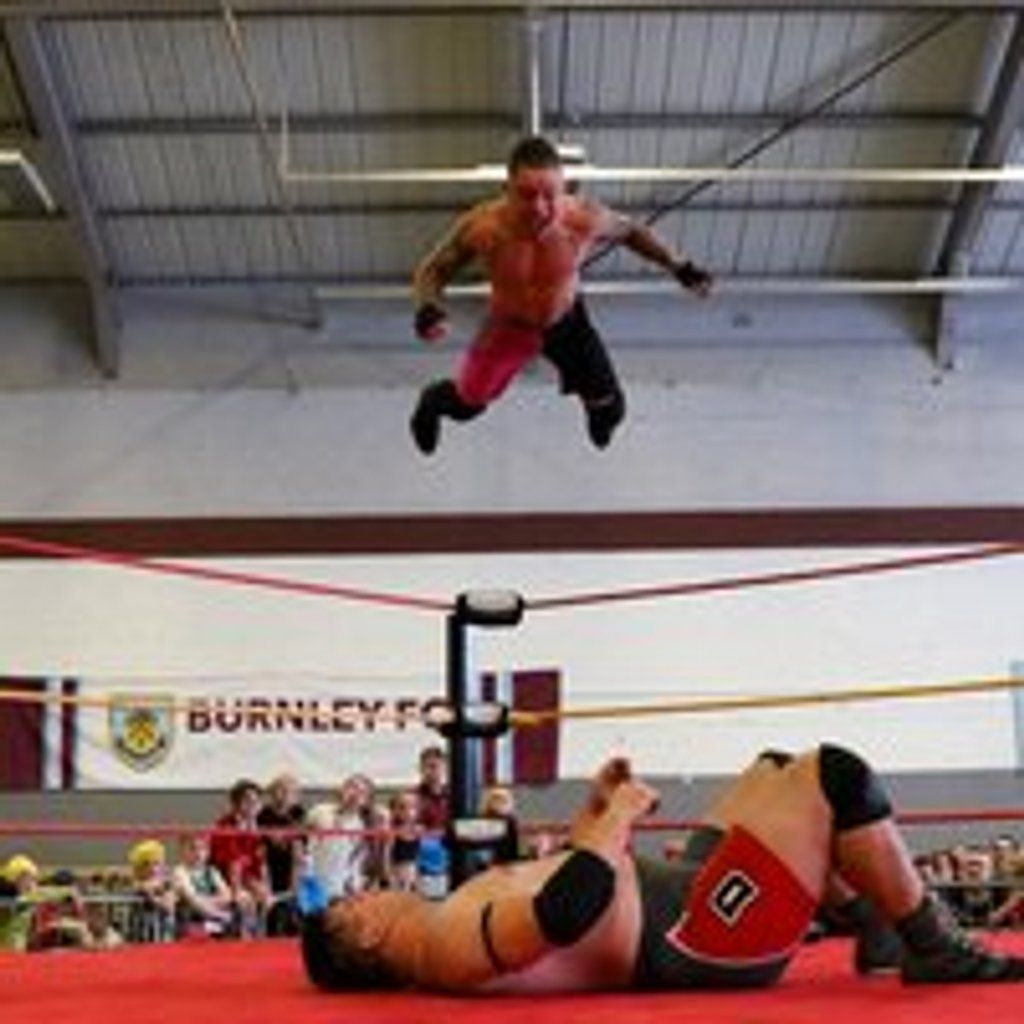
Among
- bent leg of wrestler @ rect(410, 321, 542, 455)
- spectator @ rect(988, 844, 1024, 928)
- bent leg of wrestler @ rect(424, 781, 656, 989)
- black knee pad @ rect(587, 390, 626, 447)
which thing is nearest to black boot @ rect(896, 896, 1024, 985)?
bent leg of wrestler @ rect(424, 781, 656, 989)

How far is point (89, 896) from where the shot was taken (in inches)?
288

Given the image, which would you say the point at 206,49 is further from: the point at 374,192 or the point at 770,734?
the point at 770,734

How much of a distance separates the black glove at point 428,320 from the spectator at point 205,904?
3.35 m

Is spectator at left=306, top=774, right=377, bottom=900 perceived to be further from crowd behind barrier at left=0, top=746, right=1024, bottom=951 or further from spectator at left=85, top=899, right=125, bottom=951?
spectator at left=85, top=899, right=125, bottom=951

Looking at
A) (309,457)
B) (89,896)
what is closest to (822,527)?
(309,457)

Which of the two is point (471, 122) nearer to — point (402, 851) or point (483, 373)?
point (402, 851)

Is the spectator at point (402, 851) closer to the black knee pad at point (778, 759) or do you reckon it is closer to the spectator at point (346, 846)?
the spectator at point (346, 846)

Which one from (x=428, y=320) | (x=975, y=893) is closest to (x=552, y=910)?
(x=428, y=320)

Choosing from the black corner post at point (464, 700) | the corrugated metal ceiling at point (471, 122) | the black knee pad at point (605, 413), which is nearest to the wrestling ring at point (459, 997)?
the black corner post at point (464, 700)

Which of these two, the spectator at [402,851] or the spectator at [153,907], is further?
the spectator at [153,907]

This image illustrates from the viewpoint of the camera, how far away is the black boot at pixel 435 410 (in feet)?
14.3

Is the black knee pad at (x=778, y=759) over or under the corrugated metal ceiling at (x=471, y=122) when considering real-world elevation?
under

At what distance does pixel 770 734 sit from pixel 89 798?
144 inches

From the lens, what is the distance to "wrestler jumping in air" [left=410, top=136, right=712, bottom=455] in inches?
157
